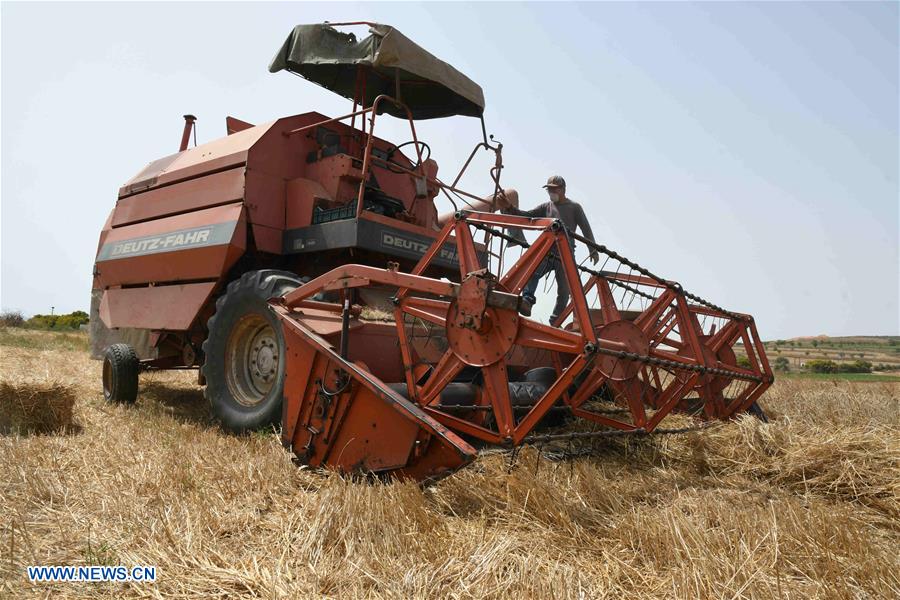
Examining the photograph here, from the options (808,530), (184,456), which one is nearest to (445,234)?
(184,456)

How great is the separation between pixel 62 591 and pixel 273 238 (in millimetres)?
3288

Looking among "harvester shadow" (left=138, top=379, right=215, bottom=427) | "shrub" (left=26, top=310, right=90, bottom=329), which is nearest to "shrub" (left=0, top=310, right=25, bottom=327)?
"shrub" (left=26, top=310, right=90, bottom=329)

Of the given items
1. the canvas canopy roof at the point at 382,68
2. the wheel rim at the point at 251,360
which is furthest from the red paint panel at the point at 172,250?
the canvas canopy roof at the point at 382,68

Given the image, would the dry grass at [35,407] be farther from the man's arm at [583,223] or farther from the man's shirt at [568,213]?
the man's arm at [583,223]

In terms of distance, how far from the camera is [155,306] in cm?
529

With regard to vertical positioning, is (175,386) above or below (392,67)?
below

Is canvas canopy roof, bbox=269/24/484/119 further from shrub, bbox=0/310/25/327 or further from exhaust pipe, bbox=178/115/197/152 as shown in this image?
shrub, bbox=0/310/25/327

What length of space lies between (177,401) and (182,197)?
86.2 inches

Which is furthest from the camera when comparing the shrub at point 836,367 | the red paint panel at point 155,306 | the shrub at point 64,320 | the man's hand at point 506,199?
the shrub at point 64,320

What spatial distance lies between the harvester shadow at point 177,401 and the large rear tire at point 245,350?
0.47m

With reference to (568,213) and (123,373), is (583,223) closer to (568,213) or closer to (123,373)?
(568,213)

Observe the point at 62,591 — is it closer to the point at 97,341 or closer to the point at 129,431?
the point at 129,431

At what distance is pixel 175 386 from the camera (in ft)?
24.1

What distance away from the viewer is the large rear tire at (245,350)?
3.93 metres
